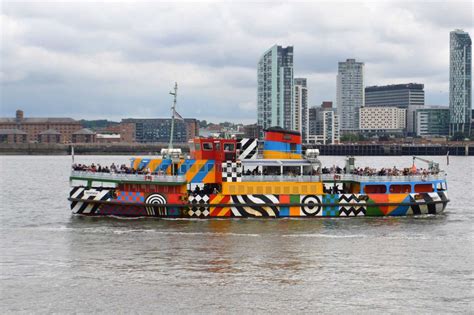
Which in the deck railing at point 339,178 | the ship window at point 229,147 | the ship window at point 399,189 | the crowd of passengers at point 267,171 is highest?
the ship window at point 229,147

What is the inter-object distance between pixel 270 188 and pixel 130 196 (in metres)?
8.59

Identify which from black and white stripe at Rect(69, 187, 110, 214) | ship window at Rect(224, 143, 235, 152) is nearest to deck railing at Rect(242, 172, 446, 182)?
ship window at Rect(224, 143, 235, 152)

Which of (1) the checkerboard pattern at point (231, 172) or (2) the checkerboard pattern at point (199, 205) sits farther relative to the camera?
(1) the checkerboard pattern at point (231, 172)

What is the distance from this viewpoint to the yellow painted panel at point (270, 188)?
46.6 metres

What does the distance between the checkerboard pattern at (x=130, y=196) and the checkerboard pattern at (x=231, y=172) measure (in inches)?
202

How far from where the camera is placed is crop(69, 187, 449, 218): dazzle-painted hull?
153ft

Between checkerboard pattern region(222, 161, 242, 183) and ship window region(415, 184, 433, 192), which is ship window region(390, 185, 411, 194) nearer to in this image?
ship window region(415, 184, 433, 192)

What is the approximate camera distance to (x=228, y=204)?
4644 centimetres

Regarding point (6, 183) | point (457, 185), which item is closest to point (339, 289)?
point (457, 185)

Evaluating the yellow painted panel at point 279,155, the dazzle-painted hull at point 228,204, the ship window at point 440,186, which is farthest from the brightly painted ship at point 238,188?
the ship window at point 440,186

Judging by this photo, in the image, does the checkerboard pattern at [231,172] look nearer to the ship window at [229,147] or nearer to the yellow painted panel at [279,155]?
the ship window at [229,147]

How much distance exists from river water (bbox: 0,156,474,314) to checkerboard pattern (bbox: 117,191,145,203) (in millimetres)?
1299

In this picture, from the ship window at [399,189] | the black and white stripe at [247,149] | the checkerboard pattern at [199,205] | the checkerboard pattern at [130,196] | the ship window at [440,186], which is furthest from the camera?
the ship window at [440,186]

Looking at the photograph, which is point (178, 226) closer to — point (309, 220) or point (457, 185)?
point (309, 220)
